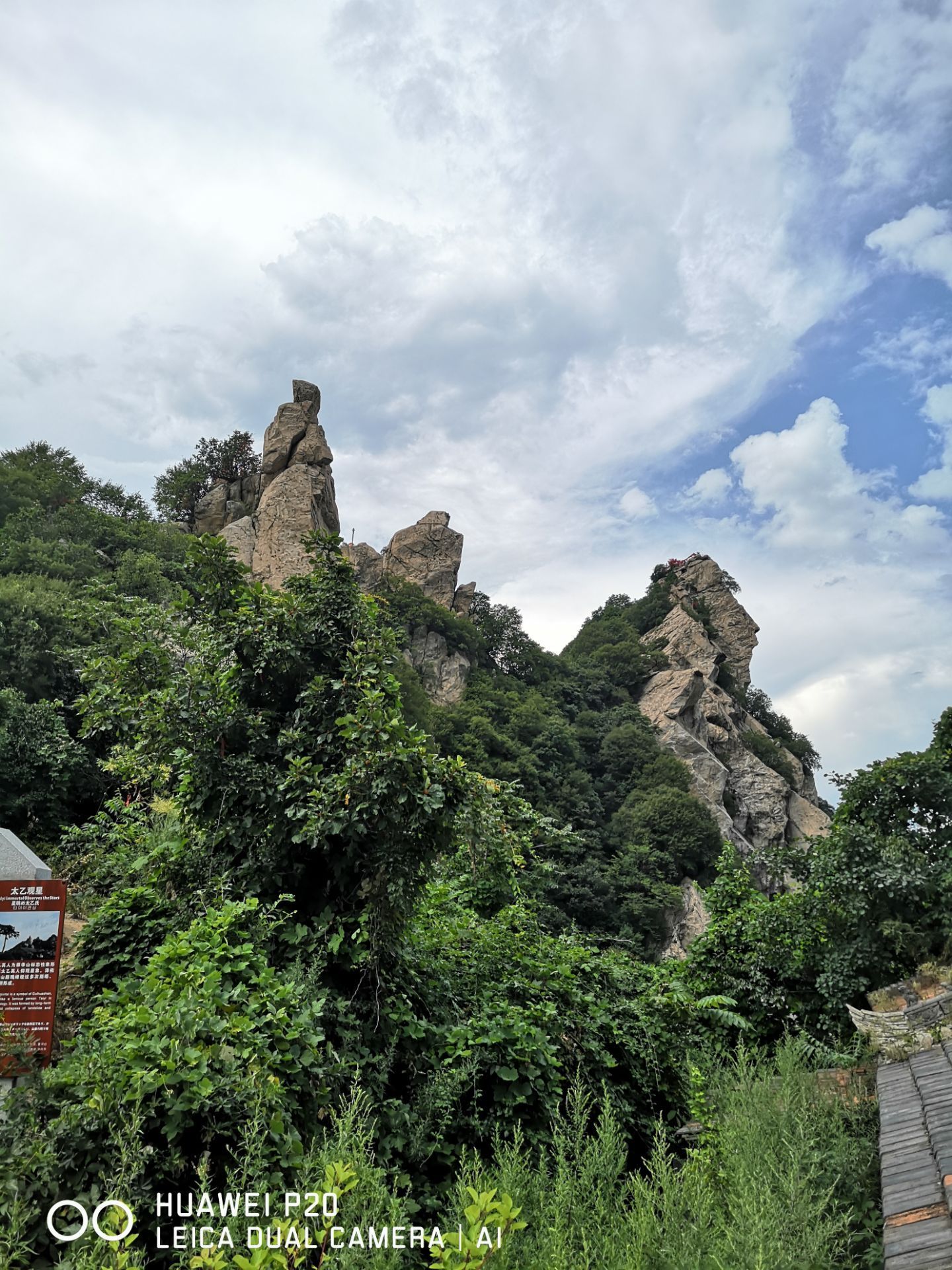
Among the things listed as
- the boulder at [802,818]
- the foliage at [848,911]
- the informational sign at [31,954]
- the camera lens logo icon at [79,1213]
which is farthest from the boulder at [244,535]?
the boulder at [802,818]

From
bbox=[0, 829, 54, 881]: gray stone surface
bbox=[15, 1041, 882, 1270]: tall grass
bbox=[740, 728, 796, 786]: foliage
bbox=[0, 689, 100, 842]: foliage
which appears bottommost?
bbox=[15, 1041, 882, 1270]: tall grass

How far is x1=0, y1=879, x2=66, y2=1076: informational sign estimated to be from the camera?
4.18 meters

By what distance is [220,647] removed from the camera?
6.12 metres

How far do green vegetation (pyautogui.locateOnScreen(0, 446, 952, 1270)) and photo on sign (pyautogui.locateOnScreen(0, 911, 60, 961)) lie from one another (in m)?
0.51

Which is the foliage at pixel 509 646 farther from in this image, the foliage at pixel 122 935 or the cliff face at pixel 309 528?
the foliage at pixel 122 935

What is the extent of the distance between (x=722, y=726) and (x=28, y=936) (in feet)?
145

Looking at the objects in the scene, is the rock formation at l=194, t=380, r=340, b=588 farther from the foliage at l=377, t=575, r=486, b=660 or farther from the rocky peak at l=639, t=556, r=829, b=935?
the rocky peak at l=639, t=556, r=829, b=935

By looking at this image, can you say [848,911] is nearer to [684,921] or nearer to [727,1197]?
[727,1197]

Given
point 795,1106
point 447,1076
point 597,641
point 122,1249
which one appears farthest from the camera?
point 597,641

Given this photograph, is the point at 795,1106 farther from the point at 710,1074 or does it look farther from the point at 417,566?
the point at 417,566

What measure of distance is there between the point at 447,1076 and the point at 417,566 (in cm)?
4223

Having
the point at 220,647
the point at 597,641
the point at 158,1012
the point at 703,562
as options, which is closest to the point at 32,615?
the point at 220,647

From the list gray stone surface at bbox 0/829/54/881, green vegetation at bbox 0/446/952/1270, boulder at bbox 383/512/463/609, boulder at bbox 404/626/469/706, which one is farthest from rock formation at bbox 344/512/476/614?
gray stone surface at bbox 0/829/54/881

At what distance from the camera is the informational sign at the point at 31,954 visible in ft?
13.7
